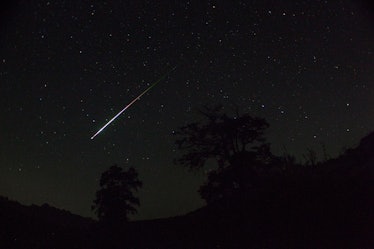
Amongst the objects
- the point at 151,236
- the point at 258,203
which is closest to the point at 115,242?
the point at 151,236

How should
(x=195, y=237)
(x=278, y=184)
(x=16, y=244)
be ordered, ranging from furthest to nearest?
(x=278, y=184) < (x=195, y=237) < (x=16, y=244)

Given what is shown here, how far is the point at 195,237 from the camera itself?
1462 centimetres

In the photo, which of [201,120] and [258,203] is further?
[201,120]

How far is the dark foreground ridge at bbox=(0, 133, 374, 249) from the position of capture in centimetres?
1140

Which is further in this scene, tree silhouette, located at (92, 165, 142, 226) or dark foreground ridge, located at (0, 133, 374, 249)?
tree silhouette, located at (92, 165, 142, 226)

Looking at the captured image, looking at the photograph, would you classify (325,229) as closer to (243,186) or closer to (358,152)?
Result: (358,152)

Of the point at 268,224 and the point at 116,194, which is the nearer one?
the point at 268,224

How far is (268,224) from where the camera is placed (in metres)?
13.7

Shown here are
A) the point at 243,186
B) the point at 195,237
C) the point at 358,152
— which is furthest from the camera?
the point at 243,186

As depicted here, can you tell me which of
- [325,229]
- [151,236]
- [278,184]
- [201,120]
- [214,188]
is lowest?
[325,229]

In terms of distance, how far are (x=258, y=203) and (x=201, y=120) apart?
10740 millimetres

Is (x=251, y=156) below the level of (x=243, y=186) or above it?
above

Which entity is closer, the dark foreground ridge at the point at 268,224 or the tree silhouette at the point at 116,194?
the dark foreground ridge at the point at 268,224

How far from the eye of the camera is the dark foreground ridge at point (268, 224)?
11.4 meters
